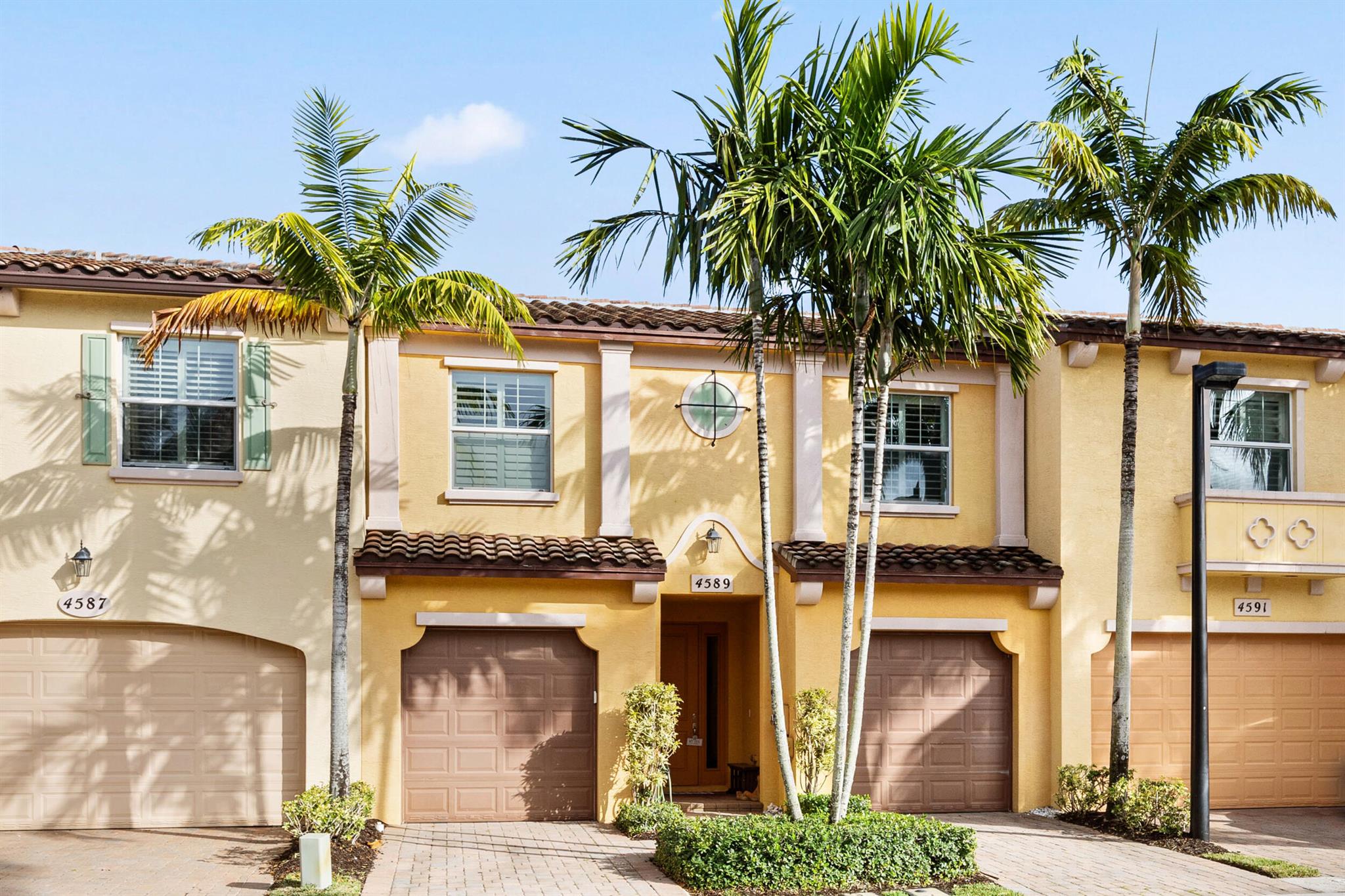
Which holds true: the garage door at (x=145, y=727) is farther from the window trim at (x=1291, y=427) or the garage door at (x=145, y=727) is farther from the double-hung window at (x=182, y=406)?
the window trim at (x=1291, y=427)

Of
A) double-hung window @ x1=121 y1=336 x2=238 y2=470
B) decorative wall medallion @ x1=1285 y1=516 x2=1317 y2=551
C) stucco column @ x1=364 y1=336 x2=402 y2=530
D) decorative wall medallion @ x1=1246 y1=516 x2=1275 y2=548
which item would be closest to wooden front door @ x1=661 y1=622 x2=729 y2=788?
stucco column @ x1=364 y1=336 x2=402 y2=530

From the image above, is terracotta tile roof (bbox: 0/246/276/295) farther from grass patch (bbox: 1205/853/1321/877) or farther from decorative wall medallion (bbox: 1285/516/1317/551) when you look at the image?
decorative wall medallion (bbox: 1285/516/1317/551)

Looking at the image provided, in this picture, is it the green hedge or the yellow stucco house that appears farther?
the yellow stucco house

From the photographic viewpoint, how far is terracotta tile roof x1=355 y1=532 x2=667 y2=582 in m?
13.5

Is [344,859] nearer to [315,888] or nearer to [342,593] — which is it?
[315,888]

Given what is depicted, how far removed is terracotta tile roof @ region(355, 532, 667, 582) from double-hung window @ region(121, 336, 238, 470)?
1.96m

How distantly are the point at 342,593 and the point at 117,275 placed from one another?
445 cm

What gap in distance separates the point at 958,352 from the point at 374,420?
280 inches

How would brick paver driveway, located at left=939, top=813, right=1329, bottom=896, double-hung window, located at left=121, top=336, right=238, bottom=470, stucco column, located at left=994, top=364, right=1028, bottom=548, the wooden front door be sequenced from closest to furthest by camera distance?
1. brick paver driveway, located at left=939, top=813, right=1329, bottom=896
2. double-hung window, located at left=121, top=336, right=238, bottom=470
3. stucco column, located at left=994, top=364, right=1028, bottom=548
4. the wooden front door

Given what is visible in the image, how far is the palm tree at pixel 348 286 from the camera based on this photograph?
463 inches

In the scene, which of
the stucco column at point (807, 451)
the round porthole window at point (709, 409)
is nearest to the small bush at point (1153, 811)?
the stucco column at point (807, 451)

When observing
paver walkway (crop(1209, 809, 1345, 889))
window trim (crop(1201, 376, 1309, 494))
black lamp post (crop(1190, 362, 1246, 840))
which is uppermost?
window trim (crop(1201, 376, 1309, 494))

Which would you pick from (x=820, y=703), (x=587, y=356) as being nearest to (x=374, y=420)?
(x=587, y=356)

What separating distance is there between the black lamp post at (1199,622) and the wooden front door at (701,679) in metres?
6.04
